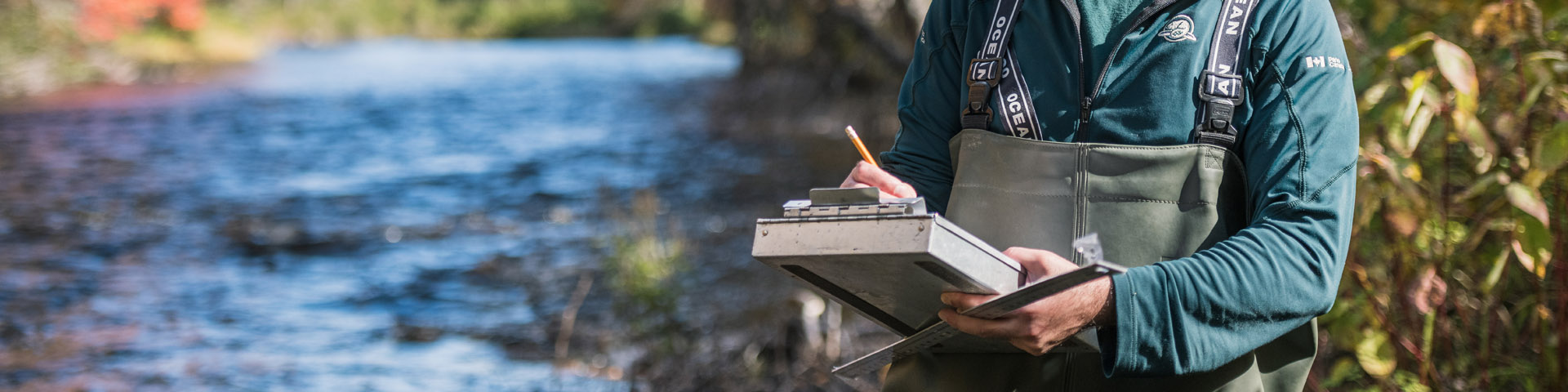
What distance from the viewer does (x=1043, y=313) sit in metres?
1.39

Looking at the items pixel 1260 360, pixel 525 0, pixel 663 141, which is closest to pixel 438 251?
pixel 663 141

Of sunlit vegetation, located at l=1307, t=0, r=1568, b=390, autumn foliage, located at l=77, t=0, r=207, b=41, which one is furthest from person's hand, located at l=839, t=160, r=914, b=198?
autumn foliage, located at l=77, t=0, r=207, b=41

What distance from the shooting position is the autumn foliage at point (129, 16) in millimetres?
29547

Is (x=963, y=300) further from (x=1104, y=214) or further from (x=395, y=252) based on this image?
(x=395, y=252)

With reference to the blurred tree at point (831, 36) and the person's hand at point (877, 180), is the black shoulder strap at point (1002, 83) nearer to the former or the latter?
the person's hand at point (877, 180)

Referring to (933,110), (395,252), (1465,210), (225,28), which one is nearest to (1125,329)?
(933,110)

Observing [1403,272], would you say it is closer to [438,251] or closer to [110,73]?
[438,251]

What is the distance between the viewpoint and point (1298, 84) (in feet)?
4.88

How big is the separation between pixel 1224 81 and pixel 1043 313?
0.38 meters

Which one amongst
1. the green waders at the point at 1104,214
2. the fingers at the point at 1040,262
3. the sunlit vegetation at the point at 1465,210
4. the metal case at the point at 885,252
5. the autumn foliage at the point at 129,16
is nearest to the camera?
the metal case at the point at 885,252

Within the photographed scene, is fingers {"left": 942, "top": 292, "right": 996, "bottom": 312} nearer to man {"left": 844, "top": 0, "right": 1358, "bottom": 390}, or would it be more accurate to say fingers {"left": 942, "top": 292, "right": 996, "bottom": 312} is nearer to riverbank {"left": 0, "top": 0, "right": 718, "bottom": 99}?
man {"left": 844, "top": 0, "right": 1358, "bottom": 390}

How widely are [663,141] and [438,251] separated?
6.07 metres

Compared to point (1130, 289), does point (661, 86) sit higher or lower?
lower

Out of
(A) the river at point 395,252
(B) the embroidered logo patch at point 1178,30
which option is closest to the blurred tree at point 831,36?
(A) the river at point 395,252
